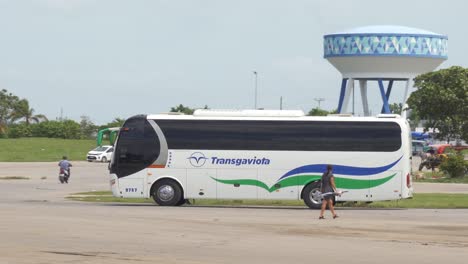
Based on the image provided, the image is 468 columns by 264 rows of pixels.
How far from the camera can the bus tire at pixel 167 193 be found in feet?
124

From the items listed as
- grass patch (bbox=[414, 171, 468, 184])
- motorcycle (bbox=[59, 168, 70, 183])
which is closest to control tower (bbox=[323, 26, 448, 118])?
grass patch (bbox=[414, 171, 468, 184])

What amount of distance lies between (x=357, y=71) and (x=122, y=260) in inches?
5004

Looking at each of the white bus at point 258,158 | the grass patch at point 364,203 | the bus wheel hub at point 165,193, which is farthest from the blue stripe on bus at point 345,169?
the bus wheel hub at point 165,193

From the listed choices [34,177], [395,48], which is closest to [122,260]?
[34,177]

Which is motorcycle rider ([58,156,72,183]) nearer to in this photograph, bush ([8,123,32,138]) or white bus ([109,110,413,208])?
white bus ([109,110,413,208])

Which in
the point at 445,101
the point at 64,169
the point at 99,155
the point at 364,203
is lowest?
the point at 364,203

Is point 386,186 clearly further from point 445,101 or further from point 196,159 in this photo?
point 445,101

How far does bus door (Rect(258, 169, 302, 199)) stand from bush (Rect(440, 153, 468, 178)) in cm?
2639

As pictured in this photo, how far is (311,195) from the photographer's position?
3750 centimetres

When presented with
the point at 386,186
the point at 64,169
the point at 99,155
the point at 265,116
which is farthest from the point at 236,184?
the point at 99,155

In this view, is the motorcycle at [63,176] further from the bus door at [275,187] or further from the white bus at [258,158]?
the bus door at [275,187]

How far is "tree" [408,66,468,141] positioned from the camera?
226 ft

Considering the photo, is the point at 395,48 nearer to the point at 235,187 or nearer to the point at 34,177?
the point at 34,177

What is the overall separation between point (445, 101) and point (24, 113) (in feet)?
268
